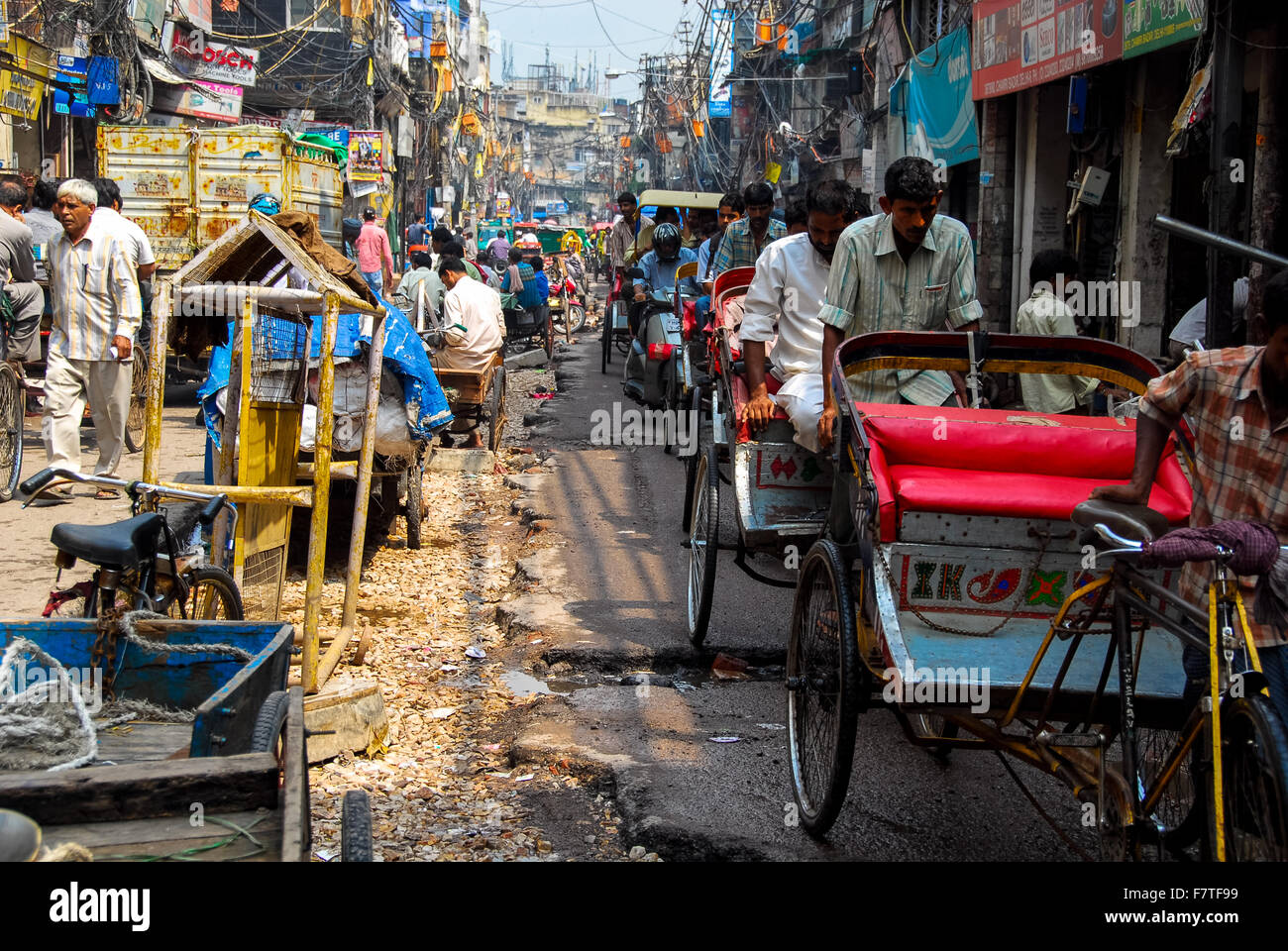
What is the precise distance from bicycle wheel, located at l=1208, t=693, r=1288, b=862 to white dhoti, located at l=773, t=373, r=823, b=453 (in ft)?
7.93

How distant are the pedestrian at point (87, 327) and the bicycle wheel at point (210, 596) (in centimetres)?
389

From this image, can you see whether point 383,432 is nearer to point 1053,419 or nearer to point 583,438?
point 1053,419

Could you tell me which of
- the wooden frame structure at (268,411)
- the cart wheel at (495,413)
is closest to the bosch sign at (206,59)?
the cart wheel at (495,413)

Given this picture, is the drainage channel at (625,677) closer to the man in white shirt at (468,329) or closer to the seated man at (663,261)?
the man in white shirt at (468,329)

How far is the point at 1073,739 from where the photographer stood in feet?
9.97

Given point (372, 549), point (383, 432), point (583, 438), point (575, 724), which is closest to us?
point (575, 724)

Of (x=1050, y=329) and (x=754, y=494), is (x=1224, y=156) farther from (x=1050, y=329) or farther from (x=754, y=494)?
(x=754, y=494)

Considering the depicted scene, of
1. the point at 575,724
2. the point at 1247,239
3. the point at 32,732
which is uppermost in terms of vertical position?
the point at 1247,239

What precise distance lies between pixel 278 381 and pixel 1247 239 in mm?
5876

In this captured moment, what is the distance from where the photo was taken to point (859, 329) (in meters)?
5.02

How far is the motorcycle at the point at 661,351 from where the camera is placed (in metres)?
10.8

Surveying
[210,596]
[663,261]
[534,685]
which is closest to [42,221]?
[663,261]

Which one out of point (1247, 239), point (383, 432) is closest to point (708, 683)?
point (383, 432)

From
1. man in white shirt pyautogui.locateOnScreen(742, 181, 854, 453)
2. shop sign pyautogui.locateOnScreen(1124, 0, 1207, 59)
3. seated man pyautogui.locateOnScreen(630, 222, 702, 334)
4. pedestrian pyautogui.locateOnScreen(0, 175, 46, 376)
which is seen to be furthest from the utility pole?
pedestrian pyautogui.locateOnScreen(0, 175, 46, 376)
